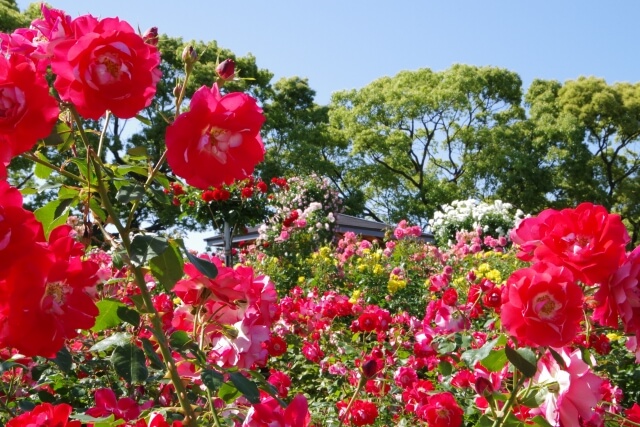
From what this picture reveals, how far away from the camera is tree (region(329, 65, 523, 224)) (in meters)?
21.8

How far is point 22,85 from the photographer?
28.1 inches

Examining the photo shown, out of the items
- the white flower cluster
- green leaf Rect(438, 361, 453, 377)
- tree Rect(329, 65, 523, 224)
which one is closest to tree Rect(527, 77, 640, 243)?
tree Rect(329, 65, 523, 224)

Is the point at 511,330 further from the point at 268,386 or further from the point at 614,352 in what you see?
the point at 614,352

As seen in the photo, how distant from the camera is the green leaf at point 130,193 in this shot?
0.88 metres

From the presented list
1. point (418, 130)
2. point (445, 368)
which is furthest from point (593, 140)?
point (445, 368)

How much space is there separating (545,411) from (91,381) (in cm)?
143

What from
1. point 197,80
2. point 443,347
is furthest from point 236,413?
point 197,80

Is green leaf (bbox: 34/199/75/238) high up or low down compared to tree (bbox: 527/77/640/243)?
down

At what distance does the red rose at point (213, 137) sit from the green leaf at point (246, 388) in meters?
0.27

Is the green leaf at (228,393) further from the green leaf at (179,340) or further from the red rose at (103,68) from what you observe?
the red rose at (103,68)

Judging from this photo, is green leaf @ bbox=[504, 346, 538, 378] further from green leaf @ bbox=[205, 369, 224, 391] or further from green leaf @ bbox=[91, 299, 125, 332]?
green leaf @ bbox=[91, 299, 125, 332]

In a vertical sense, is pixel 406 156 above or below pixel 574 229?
above

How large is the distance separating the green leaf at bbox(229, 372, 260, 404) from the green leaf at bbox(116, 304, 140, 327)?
15 centimetres

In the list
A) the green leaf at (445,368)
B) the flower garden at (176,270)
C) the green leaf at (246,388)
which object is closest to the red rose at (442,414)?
the flower garden at (176,270)
